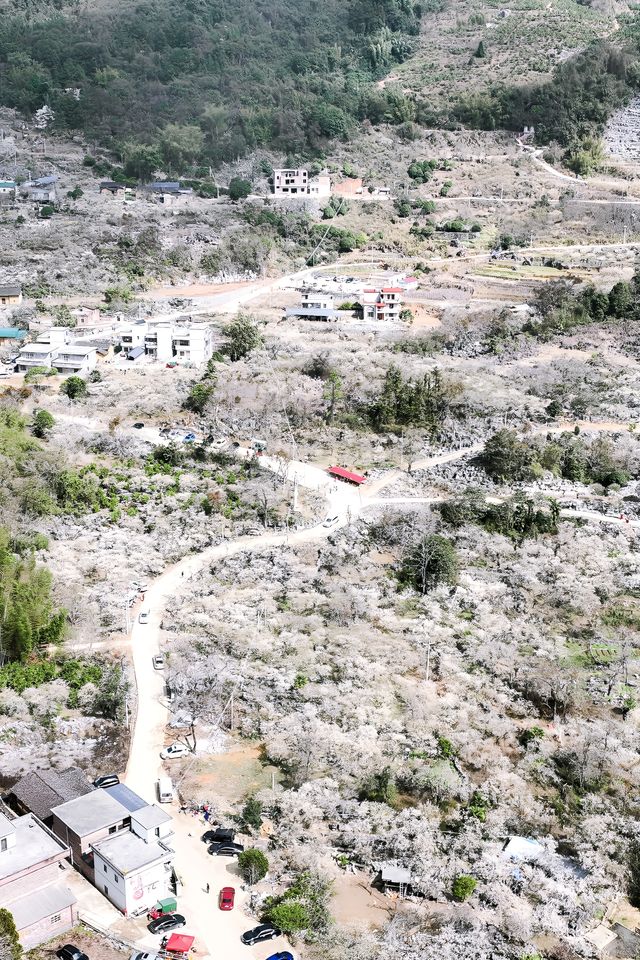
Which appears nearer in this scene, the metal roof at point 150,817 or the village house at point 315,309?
the metal roof at point 150,817

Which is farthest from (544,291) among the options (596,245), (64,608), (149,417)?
(64,608)

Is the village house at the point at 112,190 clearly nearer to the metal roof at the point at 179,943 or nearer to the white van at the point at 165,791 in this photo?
the white van at the point at 165,791

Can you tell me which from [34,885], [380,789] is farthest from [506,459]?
[34,885]

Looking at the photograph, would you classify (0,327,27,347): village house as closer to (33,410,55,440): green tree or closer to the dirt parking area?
(33,410,55,440): green tree

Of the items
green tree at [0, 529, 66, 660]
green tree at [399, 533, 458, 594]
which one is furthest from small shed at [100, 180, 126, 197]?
green tree at [0, 529, 66, 660]

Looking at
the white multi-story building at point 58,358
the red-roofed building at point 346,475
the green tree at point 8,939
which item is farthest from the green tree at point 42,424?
the green tree at point 8,939

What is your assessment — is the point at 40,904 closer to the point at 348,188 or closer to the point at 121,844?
the point at 121,844
